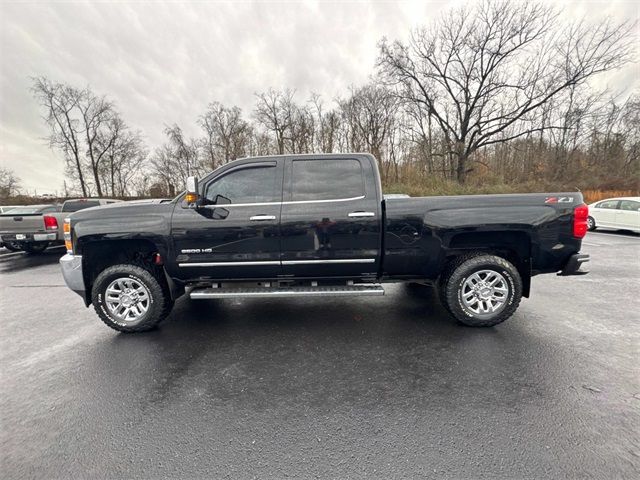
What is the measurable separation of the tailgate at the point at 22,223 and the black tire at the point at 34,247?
4.16 ft

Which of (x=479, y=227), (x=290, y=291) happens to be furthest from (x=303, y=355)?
(x=479, y=227)

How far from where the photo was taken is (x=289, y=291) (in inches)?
143

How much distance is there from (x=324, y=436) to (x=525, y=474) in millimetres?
1270

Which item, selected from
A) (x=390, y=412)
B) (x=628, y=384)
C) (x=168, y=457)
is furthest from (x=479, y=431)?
(x=168, y=457)

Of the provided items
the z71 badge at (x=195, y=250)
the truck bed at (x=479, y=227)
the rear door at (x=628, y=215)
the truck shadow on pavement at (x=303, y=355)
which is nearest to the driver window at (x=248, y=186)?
the z71 badge at (x=195, y=250)

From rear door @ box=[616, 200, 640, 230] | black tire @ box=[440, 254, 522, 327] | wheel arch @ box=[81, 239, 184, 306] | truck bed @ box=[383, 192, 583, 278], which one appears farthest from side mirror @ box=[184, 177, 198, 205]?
rear door @ box=[616, 200, 640, 230]

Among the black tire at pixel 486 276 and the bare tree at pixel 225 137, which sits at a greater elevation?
the bare tree at pixel 225 137

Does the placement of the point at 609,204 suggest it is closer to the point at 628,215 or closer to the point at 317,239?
the point at 628,215

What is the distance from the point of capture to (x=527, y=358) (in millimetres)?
2996

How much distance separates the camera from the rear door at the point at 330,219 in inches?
141

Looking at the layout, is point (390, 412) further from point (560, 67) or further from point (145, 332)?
point (560, 67)

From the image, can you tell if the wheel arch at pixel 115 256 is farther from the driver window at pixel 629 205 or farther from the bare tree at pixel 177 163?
the bare tree at pixel 177 163

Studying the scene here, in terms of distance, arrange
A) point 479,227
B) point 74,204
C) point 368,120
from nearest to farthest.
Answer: point 479,227 → point 74,204 → point 368,120

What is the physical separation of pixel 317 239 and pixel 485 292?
227 cm
